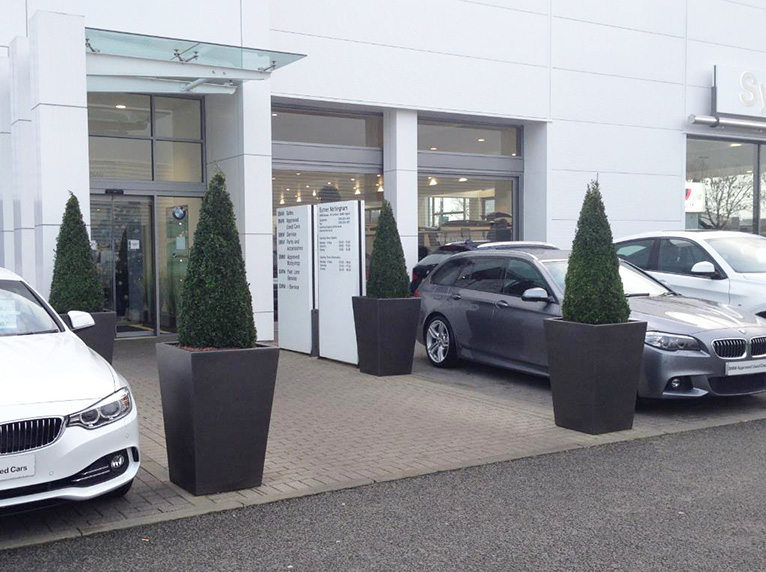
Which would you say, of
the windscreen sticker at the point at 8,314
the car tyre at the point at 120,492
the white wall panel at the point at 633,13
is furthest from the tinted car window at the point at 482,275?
the white wall panel at the point at 633,13

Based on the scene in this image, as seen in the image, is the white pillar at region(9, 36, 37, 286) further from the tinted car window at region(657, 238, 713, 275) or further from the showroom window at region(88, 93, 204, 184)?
the tinted car window at region(657, 238, 713, 275)

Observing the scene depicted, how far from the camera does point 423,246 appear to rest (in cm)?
1714

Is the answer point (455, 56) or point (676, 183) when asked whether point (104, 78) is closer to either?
point (455, 56)

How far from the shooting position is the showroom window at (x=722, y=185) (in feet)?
66.1

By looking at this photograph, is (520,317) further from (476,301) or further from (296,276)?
(296,276)

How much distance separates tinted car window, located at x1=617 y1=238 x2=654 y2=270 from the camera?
12141 mm

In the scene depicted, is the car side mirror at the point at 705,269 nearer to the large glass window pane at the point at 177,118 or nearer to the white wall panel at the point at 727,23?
the large glass window pane at the point at 177,118

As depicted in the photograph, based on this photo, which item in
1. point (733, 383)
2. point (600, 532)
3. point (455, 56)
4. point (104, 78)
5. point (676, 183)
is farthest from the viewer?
point (676, 183)

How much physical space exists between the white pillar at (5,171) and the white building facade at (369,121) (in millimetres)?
25

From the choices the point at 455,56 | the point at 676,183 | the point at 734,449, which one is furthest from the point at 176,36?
the point at 676,183

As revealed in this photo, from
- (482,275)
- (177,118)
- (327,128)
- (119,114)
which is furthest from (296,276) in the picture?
(327,128)

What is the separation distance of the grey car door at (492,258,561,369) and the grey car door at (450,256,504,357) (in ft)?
0.46

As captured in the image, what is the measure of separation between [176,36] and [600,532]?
10.4m

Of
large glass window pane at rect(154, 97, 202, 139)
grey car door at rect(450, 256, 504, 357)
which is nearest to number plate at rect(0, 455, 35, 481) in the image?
grey car door at rect(450, 256, 504, 357)
